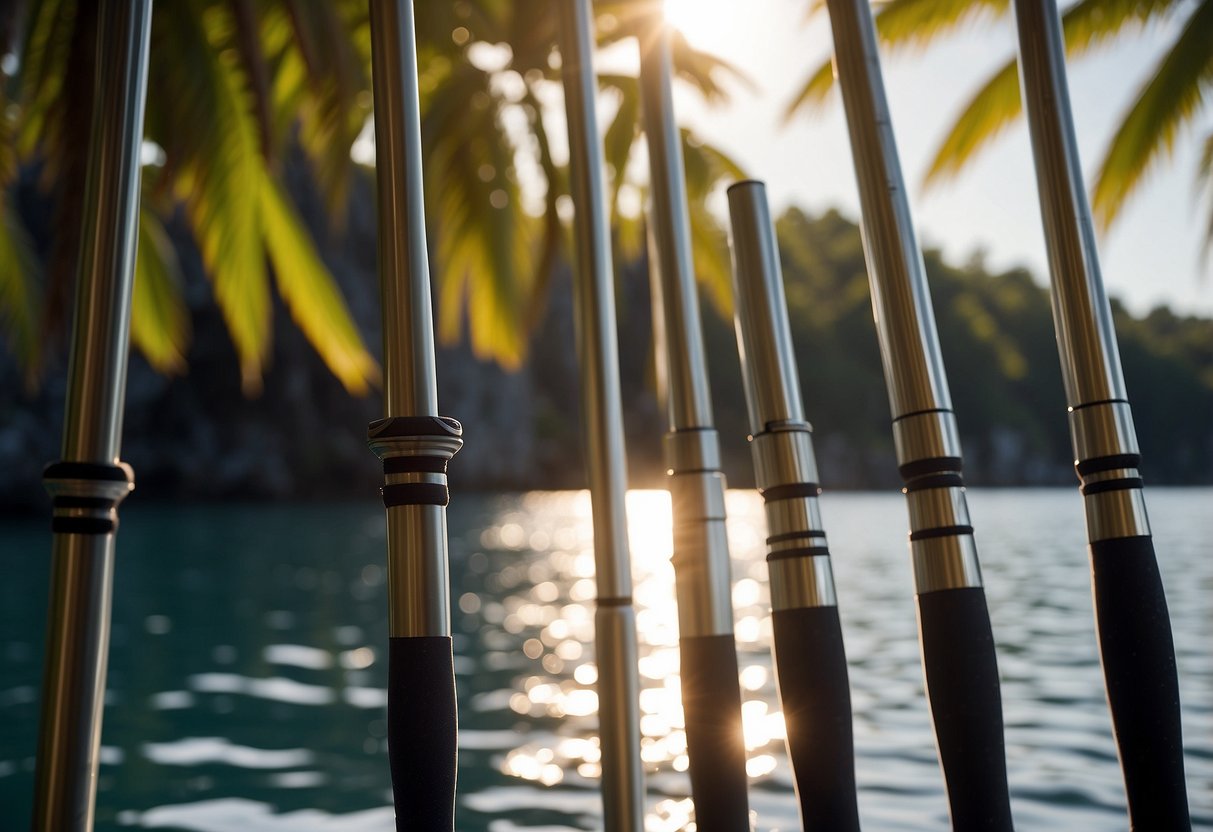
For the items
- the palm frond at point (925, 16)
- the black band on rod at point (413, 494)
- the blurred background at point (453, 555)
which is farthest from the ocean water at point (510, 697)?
the palm frond at point (925, 16)

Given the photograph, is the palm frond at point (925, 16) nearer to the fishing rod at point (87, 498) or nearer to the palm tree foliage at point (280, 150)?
the palm tree foliage at point (280, 150)

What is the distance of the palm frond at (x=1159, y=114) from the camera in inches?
298

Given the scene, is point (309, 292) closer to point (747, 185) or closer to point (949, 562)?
point (747, 185)

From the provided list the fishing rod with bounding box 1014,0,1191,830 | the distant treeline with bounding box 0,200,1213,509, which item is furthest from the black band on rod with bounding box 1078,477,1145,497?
the distant treeline with bounding box 0,200,1213,509

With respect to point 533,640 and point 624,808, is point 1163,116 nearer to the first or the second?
point 533,640

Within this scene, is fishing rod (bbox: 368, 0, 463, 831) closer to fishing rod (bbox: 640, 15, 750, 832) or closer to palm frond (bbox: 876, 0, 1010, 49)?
fishing rod (bbox: 640, 15, 750, 832)

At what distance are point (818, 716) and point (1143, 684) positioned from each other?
0.37 meters

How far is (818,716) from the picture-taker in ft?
4.16

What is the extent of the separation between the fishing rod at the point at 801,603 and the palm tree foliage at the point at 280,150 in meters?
3.80

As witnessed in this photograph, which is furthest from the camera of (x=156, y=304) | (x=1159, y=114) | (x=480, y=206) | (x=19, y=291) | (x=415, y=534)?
(x=480, y=206)

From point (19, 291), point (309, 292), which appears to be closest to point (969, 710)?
point (309, 292)

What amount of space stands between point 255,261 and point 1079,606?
802 cm

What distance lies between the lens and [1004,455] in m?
68.3

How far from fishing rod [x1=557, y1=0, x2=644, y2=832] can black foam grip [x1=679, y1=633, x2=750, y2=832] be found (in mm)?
87
